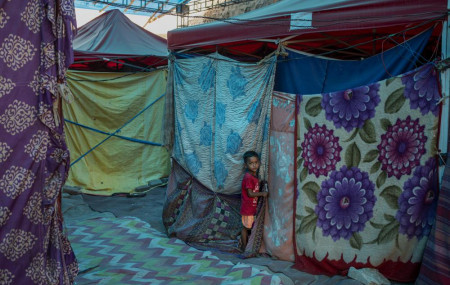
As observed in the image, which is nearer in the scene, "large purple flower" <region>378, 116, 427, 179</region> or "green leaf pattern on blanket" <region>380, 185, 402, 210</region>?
"large purple flower" <region>378, 116, 427, 179</region>

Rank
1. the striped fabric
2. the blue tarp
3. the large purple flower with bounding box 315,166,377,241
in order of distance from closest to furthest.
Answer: the striped fabric < the blue tarp < the large purple flower with bounding box 315,166,377,241

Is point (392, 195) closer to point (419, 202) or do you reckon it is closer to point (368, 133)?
point (419, 202)

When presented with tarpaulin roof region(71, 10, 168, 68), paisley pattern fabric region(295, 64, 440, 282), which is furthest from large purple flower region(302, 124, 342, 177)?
tarpaulin roof region(71, 10, 168, 68)

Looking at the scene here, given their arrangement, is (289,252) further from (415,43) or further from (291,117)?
(415,43)

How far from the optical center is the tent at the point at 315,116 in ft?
10.9

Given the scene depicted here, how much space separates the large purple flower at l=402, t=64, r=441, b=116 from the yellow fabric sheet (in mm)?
5270

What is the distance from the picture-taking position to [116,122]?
26.2ft

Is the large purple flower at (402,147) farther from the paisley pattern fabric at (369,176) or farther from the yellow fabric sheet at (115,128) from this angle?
the yellow fabric sheet at (115,128)

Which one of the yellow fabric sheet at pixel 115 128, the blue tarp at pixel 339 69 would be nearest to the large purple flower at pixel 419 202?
the blue tarp at pixel 339 69

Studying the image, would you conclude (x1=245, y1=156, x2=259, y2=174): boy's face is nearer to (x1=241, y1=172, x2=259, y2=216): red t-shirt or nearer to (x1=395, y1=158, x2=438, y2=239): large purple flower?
(x1=241, y1=172, x2=259, y2=216): red t-shirt

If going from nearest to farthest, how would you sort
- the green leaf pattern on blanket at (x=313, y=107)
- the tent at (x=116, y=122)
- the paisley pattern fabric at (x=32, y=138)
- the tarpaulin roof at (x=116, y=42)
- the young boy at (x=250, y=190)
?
the paisley pattern fabric at (x=32, y=138) → the green leaf pattern on blanket at (x=313, y=107) → the young boy at (x=250, y=190) → the tarpaulin roof at (x=116, y=42) → the tent at (x=116, y=122)

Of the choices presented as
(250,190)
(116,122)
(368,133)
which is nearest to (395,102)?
(368,133)

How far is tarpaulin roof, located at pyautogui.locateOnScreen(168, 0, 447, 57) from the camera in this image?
127 inches

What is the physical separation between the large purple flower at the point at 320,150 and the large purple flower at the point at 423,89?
74cm
